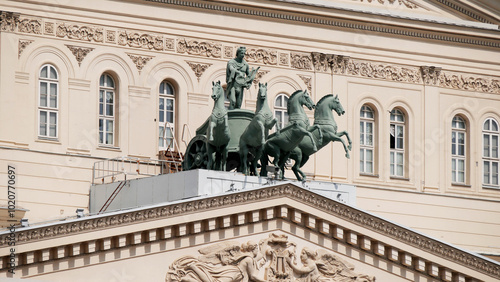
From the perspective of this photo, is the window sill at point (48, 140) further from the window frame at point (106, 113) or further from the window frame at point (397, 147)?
the window frame at point (397, 147)

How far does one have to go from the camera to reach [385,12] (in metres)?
65.3

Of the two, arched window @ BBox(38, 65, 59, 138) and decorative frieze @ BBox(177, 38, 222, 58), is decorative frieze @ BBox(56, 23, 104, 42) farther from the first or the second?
decorative frieze @ BBox(177, 38, 222, 58)

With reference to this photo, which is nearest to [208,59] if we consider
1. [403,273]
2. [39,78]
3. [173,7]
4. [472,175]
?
[173,7]

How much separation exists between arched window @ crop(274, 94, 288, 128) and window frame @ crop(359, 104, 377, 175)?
295 centimetres

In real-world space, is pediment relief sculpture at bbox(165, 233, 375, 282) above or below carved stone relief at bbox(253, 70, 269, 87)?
below

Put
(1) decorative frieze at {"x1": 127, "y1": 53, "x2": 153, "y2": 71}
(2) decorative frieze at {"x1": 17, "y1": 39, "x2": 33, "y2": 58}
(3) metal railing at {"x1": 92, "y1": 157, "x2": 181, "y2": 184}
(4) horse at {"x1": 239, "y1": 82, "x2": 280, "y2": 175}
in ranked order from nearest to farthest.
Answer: (4) horse at {"x1": 239, "y1": 82, "x2": 280, "y2": 175} → (2) decorative frieze at {"x1": 17, "y1": 39, "x2": 33, "y2": 58} → (3) metal railing at {"x1": 92, "y1": 157, "x2": 181, "y2": 184} → (1) decorative frieze at {"x1": 127, "y1": 53, "x2": 153, "y2": 71}

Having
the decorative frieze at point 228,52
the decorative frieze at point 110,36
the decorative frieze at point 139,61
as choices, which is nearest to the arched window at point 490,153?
the decorative frieze at point 228,52

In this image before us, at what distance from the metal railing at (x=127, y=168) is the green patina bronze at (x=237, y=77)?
5.14 m

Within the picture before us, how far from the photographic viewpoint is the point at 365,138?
2576 inches

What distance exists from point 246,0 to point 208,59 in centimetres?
233

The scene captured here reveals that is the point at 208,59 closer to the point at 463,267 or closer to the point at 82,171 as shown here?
the point at 82,171

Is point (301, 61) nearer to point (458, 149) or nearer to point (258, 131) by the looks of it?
point (458, 149)

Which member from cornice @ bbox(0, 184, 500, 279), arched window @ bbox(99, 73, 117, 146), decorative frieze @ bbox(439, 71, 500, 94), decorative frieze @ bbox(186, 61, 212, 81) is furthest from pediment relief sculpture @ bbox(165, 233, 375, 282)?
decorative frieze @ bbox(439, 71, 500, 94)

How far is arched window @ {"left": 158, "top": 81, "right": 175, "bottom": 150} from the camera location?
202ft
